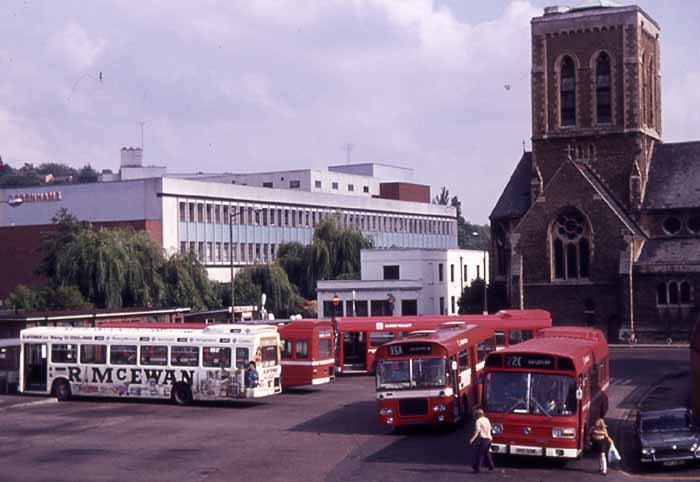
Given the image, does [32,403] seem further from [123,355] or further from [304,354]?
[304,354]

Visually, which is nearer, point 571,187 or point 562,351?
point 562,351

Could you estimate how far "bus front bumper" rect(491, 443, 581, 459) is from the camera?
77.3 feet

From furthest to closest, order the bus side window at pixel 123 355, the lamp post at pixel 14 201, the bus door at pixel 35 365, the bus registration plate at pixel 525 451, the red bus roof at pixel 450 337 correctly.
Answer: the lamp post at pixel 14 201, the bus door at pixel 35 365, the bus side window at pixel 123 355, the red bus roof at pixel 450 337, the bus registration plate at pixel 525 451

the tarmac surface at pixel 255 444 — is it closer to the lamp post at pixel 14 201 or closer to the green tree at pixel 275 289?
the green tree at pixel 275 289

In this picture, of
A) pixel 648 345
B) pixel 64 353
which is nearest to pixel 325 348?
pixel 64 353

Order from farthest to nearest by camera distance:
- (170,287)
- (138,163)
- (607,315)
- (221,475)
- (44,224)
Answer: (138,163)
(44,224)
(170,287)
(607,315)
(221,475)

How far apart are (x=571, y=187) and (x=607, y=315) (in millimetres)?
8499

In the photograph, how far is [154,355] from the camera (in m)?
38.0

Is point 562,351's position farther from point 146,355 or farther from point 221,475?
point 146,355

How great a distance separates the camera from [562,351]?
24859mm

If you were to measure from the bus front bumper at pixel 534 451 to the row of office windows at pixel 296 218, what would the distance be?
2204 inches

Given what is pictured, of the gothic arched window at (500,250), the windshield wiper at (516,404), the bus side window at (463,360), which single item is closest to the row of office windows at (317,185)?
the gothic arched window at (500,250)

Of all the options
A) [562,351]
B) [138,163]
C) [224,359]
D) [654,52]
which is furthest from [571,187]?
[138,163]

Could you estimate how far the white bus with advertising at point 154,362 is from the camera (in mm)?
37000
